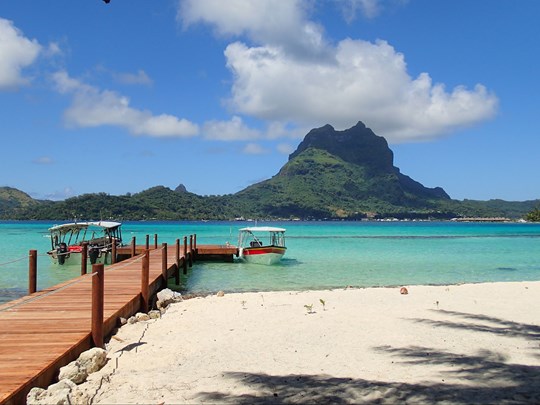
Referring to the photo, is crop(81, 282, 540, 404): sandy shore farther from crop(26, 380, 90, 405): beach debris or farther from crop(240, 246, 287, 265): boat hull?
crop(240, 246, 287, 265): boat hull

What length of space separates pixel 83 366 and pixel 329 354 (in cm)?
402

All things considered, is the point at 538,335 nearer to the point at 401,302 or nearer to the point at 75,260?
the point at 401,302

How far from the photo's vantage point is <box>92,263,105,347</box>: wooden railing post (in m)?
8.12

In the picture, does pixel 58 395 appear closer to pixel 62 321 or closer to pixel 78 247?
pixel 62 321

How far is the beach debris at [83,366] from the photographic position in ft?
22.3

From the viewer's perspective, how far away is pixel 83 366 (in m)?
7.26

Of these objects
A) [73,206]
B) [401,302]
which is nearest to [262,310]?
[401,302]

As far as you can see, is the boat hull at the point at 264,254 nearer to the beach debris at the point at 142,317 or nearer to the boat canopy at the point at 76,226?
the boat canopy at the point at 76,226

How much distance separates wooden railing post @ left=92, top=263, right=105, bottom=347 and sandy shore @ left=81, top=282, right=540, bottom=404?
50 centimetres

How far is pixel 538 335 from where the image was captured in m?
9.98

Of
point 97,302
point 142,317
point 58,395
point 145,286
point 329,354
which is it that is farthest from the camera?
point 145,286

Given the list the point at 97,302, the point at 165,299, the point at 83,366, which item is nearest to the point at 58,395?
the point at 83,366

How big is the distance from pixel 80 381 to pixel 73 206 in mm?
162112

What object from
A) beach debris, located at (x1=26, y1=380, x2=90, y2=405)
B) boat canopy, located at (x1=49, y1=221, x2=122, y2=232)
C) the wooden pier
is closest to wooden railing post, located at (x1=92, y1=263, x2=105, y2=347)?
the wooden pier
